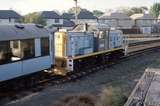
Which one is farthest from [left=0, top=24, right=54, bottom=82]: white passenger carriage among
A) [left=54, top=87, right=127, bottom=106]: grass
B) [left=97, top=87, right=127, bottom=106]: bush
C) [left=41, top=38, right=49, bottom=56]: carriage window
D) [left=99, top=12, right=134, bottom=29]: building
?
[left=99, top=12, right=134, bottom=29]: building

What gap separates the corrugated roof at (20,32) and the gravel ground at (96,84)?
270cm

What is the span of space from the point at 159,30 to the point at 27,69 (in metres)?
90.9

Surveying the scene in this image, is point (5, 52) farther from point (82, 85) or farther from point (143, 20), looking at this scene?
point (143, 20)

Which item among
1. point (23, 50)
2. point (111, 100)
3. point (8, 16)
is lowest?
point (111, 100)

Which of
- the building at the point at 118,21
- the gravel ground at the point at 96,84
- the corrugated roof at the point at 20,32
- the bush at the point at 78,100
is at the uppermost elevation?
the building at the point at 118,21

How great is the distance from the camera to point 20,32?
15.3 metres

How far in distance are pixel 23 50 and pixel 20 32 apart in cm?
86

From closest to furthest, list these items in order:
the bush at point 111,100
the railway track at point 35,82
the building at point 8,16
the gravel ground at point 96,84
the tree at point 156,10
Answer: the bush at point 111,100 → the gravel ground at point 96,84 → the railway track at point 35,82 → the building at point 8,16 → the tree at point 156,10

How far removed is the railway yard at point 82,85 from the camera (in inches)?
540

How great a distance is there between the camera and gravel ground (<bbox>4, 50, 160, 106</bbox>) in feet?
44.7

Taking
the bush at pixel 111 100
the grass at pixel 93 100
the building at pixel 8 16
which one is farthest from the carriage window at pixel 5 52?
the building at pixel 8 16

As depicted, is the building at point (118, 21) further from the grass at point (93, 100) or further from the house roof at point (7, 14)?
the grass at point (93, 100)

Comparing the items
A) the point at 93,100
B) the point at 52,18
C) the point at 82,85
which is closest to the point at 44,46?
the point at 82,85

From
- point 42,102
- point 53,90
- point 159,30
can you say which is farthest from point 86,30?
point 159,30
